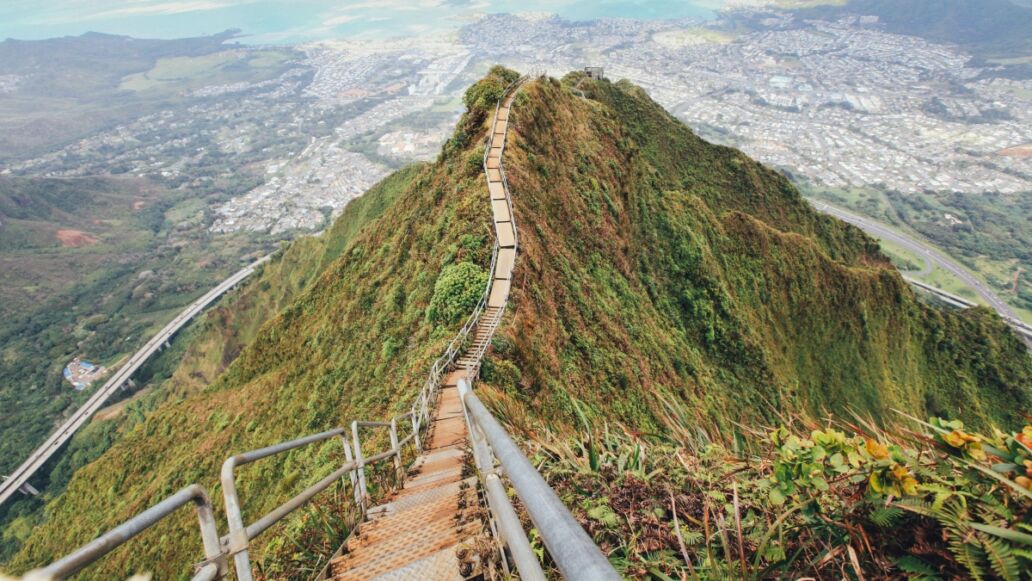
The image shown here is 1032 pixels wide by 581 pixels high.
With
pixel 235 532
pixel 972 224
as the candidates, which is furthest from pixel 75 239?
pixel 972 224

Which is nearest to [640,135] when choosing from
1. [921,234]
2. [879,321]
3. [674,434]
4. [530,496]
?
[879,321]

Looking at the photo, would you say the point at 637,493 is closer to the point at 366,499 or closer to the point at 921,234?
the point at 366,499

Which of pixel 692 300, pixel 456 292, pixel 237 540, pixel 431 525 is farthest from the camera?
pixel 692 300

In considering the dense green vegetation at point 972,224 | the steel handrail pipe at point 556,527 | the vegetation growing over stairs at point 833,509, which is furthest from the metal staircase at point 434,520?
the dense green vegetation at point 972,224

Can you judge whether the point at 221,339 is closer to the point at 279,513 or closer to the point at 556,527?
the point at 279,513

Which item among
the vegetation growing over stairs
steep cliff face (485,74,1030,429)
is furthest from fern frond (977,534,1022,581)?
steep cliff face (485,74,1030,429)

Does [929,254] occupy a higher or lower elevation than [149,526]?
lower

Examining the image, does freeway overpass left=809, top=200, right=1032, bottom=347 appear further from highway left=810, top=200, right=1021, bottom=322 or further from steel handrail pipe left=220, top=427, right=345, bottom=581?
steel handrail pipe left=220, top=427, right=345, bottom=581
